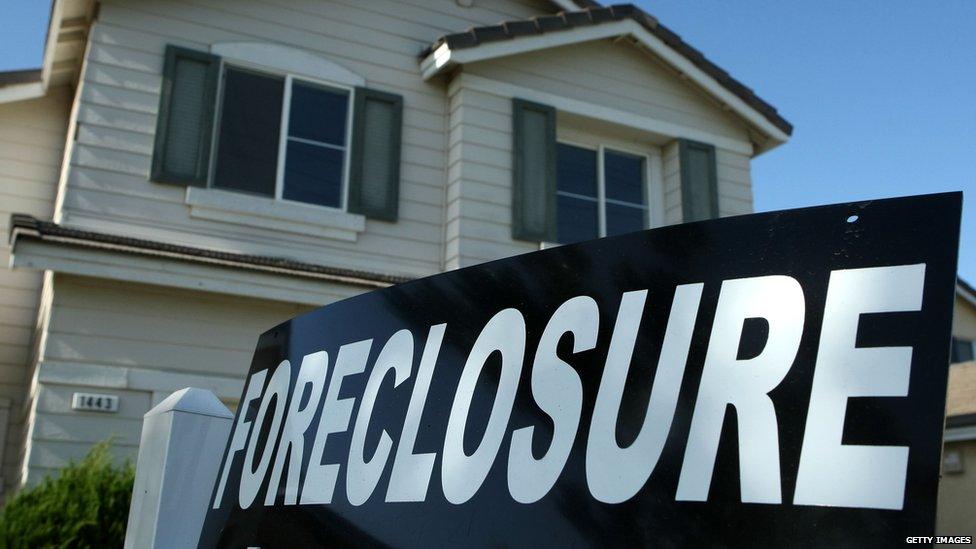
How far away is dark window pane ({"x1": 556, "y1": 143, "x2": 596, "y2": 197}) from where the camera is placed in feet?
31.3

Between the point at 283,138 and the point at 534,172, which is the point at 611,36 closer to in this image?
the point at 534,172

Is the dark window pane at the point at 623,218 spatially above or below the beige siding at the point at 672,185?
below

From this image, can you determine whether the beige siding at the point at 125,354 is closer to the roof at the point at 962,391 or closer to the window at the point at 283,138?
the window at the point at 283,138

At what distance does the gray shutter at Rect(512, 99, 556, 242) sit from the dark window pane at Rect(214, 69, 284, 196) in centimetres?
232

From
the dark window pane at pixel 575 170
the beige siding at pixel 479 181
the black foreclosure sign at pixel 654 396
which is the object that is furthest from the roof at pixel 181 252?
the black foreclosure sign at pixel 654 396

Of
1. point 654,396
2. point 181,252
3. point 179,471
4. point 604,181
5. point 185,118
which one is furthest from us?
point 604,181

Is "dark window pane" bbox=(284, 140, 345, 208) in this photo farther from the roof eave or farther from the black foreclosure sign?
the black foreclosure sign

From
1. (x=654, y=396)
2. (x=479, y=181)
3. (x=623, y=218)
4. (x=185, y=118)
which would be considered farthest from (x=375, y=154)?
(x=654, y=396)

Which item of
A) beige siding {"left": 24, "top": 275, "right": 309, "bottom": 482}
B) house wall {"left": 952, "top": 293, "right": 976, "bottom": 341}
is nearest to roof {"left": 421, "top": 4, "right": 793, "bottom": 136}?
beige siding {"left": 24, "top": 275, "right": 309, "bottom": 482}

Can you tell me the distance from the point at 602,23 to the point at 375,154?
2906 millimetres

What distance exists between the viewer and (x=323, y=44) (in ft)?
29.2

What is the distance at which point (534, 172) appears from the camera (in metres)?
8.99

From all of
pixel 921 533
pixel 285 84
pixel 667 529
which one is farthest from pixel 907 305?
pixel 285 84

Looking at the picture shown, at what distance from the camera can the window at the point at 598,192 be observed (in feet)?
30.9
